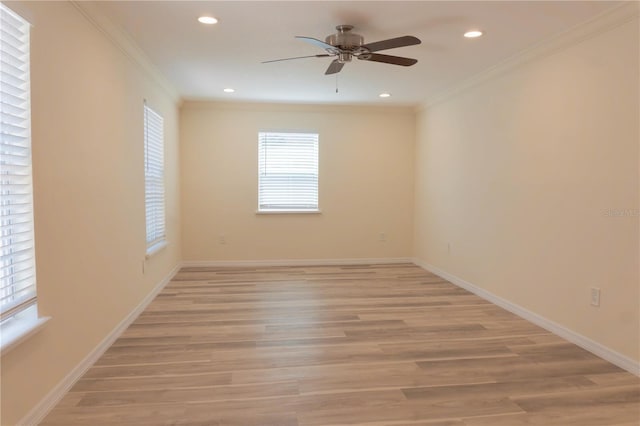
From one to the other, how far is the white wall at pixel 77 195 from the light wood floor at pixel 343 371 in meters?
0.30

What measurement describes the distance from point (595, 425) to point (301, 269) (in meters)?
4.20

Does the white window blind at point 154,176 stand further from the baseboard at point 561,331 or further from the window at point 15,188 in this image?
the baseboard at point 561,331

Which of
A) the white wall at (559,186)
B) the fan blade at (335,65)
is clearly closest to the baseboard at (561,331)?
the white wall at (559,186)

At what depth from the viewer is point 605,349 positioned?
2834 mm

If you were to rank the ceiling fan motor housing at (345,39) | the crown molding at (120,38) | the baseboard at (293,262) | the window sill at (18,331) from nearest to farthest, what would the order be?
the window sill at (18,331) → the crown molding at (120,38) → the ceiling fan motor housing at (345,39) → the baseboard at (293,262)

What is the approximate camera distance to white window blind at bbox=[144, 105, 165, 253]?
412cm

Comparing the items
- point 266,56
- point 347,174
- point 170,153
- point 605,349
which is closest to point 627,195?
point 605,349

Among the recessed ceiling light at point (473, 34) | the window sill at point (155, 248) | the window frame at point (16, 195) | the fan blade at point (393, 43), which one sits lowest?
the window sill at point (155, 248)

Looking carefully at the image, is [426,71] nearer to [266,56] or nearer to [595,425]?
[266,56]

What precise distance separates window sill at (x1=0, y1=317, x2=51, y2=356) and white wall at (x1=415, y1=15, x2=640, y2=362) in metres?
3.64

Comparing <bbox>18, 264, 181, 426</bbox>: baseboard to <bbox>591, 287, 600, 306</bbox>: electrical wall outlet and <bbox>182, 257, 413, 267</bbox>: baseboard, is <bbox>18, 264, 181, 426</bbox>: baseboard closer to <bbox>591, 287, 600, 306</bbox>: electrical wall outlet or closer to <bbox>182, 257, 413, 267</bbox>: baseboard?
<bbox>182, 257, 413, 267</bbox>: baseboard

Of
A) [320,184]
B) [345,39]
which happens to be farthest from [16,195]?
[320,184]

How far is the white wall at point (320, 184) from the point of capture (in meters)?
5.91

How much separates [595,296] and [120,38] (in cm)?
426
